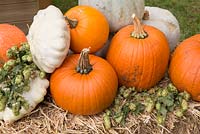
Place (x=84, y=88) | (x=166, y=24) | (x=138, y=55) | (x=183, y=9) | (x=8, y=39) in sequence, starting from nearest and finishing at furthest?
(x=84, y=88) → (x=138, y=55) → (x=8, y=39) → (x=166, y=24) → (x=183, y=9)

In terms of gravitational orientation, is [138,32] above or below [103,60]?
above

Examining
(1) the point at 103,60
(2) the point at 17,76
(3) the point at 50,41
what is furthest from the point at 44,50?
(1) the point at 103,60

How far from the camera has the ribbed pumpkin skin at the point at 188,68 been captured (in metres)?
1.71

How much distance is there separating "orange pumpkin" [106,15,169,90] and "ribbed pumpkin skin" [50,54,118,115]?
93 millimetres

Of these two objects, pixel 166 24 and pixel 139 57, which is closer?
pixel 139 57

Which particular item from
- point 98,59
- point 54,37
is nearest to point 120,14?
point 98,59

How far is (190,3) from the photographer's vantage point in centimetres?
430

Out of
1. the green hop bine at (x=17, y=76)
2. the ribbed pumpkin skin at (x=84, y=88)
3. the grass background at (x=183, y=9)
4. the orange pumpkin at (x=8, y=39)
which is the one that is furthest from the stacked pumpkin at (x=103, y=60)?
the grass background at (x=183, y=9)

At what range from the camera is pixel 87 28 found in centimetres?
171

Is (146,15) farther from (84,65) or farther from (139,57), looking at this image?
(84,65)

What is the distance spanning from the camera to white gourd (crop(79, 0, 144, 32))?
1.88m

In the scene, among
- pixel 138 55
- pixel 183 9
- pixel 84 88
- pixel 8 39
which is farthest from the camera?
pixel 183 9

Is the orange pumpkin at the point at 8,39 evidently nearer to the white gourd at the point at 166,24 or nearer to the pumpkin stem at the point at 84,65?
the pumpkin stem at the point at 84,65

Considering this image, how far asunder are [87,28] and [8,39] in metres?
0.37
